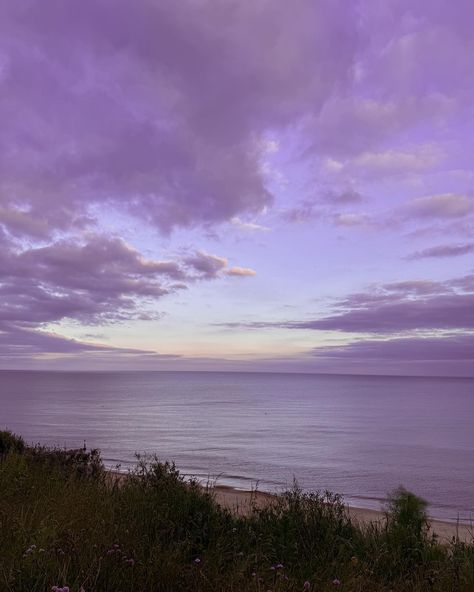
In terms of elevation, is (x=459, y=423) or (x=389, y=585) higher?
(x=389, y=585)

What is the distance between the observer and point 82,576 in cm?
465

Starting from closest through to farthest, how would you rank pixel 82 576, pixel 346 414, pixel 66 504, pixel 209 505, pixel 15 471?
pixel 82 576 < pixel 66 504 < pixel 209 505 < pixel 15 471 < pixel 346 414

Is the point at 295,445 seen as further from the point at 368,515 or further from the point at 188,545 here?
the point at 188,545

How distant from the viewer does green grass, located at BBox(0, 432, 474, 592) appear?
4.89 meters

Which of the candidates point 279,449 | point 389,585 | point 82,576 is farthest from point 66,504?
point 279,449

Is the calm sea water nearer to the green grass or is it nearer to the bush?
the bush

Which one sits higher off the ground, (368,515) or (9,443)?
(9,443)

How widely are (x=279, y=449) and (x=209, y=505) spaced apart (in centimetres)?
3421

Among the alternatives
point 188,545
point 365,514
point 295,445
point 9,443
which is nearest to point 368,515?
point 365,514

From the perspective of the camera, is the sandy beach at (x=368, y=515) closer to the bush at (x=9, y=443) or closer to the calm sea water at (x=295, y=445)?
the calm sea water at (x=295, y=445)

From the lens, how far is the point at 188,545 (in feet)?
21.5

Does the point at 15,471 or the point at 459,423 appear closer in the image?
the point at 15,471

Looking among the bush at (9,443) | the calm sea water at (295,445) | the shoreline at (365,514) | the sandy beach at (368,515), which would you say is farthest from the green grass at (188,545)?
the calm sea water at (295,445)

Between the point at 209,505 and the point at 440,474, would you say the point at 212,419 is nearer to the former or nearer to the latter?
the point at 440,474
